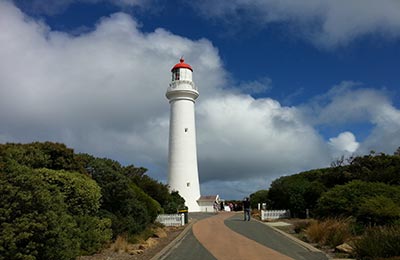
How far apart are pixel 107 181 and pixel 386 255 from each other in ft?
37.2

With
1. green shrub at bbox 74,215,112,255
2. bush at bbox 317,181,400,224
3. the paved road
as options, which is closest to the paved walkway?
the paved road

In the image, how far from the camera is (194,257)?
13281 millimetres

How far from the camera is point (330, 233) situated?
52.3ft

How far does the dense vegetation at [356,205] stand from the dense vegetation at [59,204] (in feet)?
26.4

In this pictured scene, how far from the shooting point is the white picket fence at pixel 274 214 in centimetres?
3017

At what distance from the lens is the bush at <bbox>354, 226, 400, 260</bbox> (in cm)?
1147

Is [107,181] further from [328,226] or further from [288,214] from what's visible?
[288,214]

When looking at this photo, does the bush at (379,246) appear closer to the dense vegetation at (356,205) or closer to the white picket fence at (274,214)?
the dense vegetation at (356,205)

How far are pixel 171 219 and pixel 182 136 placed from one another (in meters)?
18.1

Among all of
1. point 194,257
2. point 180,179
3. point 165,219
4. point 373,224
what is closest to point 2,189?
point 194,257

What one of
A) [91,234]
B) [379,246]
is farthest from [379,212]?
[91,234]

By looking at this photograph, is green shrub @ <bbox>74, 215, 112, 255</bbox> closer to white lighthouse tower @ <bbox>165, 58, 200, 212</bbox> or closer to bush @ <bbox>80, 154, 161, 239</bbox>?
bush @ <bbox>80, 154, 161, 239</bbox>

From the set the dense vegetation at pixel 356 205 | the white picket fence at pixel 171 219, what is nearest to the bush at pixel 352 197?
the dense vegetation at pixel 356 205

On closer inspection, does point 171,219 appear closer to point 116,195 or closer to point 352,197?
point 116,195
